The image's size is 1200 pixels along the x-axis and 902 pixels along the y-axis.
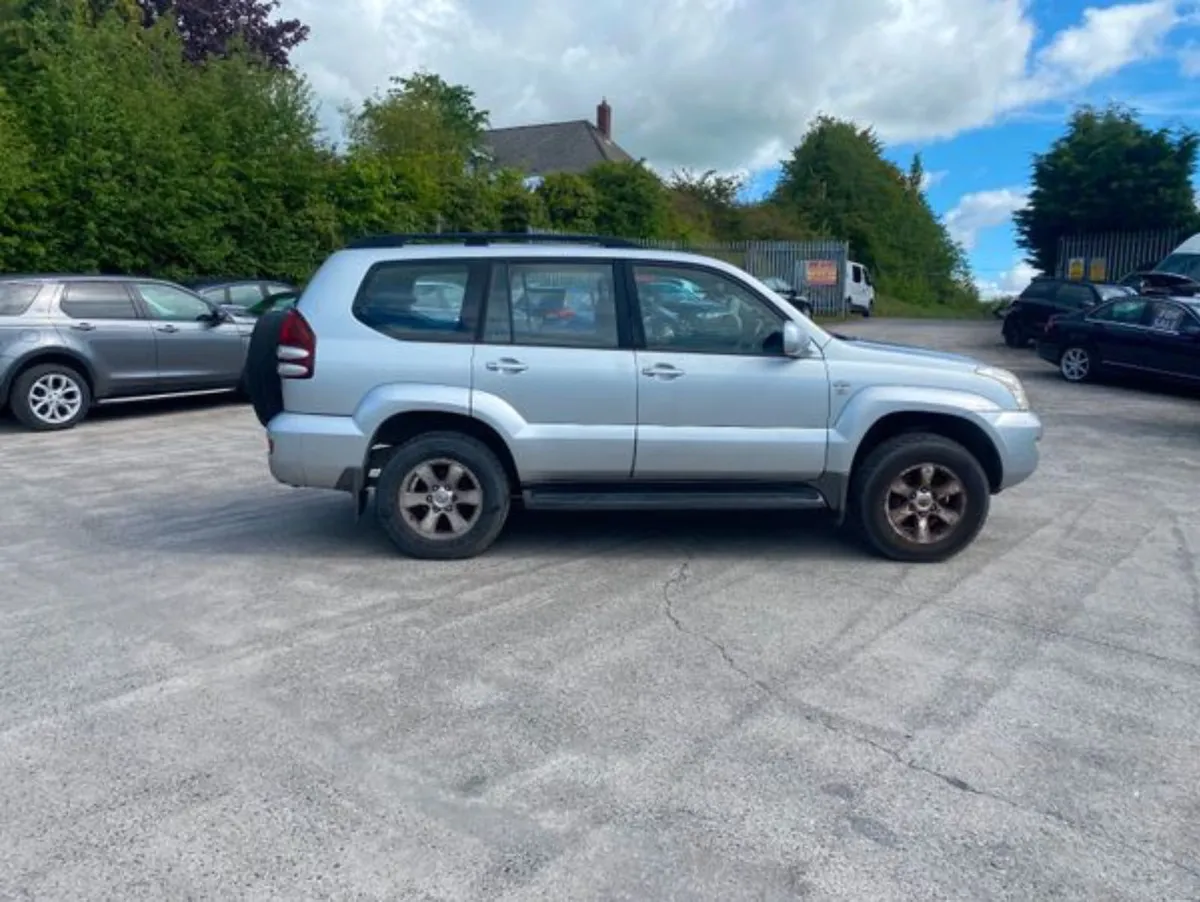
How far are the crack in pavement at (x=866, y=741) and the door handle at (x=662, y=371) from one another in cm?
127

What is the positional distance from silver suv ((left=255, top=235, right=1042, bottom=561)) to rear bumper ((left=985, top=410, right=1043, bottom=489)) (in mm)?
15

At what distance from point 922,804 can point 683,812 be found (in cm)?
80

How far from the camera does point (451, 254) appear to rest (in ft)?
19.3

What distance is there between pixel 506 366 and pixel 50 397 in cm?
Answer: 738

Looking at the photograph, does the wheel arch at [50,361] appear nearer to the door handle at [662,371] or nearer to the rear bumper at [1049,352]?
the door handle at [662,371]

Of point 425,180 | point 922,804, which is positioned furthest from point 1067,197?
point 922,804

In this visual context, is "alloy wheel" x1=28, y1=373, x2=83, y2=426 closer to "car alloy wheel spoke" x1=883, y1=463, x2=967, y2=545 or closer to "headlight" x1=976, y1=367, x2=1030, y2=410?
"car alloy wheel spoke" x1=883, y1=463, x2=967, y2=545

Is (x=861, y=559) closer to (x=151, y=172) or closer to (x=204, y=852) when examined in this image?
(x=204, y=852)

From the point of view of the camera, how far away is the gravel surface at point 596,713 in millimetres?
2977

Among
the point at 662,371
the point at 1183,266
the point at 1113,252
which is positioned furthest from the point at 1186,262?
the point at 662,371

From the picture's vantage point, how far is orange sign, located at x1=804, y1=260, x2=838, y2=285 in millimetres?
34406

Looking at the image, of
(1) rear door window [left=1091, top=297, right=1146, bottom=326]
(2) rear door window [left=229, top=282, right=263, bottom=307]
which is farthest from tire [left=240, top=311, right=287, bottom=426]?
(1) rear door window [left=1091, top=297, right=1146, bottom=326]

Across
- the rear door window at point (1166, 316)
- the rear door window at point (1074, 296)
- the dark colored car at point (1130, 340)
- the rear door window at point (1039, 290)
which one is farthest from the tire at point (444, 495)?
the rear door window at point (1039, 290)

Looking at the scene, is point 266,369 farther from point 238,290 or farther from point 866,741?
point 238,290
